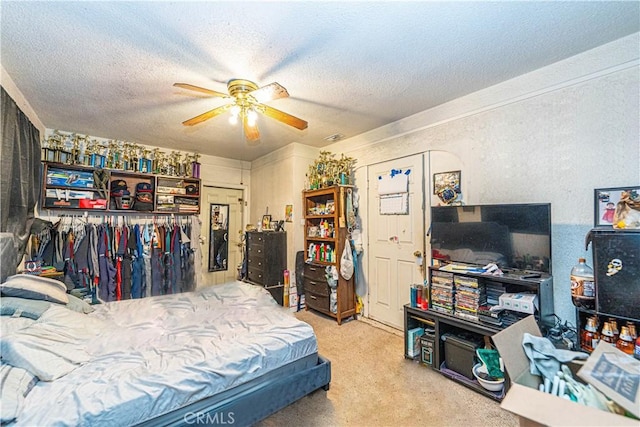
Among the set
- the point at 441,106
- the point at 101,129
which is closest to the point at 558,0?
the point at 441,106

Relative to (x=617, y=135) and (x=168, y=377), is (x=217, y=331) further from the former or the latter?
(x=617, y=135)

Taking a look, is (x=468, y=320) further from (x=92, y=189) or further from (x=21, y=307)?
(x=92, y=189)

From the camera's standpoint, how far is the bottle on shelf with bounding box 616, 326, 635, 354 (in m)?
1.57

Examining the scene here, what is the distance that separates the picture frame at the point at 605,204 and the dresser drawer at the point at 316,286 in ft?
8.99

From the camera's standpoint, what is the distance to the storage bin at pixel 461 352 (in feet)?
7.13

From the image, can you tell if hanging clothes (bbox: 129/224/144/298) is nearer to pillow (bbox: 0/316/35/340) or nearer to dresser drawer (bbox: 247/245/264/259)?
dresser drawer (bbox: 247/245/264/259)

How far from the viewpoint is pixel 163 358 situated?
5.07 feet

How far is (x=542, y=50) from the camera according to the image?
1.94m

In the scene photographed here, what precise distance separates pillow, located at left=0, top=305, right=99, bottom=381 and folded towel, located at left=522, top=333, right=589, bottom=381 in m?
2.34

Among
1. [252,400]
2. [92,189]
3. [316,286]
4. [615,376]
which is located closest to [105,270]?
[92,189]

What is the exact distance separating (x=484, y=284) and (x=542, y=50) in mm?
1849

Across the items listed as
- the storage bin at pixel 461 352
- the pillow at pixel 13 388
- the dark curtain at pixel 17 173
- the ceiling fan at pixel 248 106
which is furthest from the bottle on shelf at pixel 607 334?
the dark curtain at pixel 17 173

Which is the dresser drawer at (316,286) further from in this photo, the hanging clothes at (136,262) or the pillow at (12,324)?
the pillow at (12,324)

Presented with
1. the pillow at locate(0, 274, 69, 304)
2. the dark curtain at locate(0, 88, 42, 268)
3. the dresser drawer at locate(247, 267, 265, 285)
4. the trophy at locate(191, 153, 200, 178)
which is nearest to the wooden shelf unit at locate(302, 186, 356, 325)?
the dresser drawer at locate(247, 267, 265, 285)
